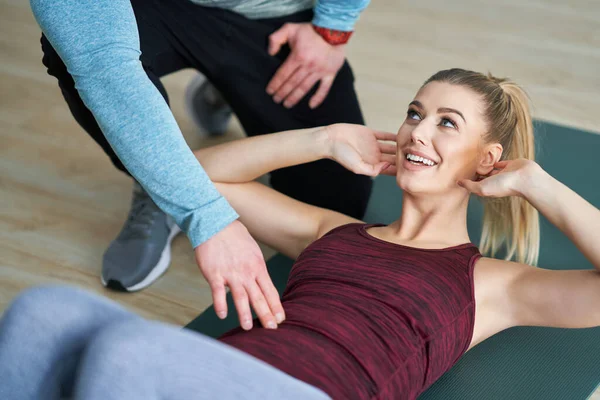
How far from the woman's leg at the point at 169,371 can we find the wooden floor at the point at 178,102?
0.84 metres

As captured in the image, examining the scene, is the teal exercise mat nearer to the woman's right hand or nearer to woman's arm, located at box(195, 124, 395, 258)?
woman's arm, located at box(195, 124, 395, 258)

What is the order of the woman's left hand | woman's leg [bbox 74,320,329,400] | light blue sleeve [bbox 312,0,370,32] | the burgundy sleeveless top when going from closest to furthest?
woman's leg [bbox 74,320,329,400] → the burgundy sleeveless top → the woman's left hand → light blue sleeve [bbox 312,0,370,32]

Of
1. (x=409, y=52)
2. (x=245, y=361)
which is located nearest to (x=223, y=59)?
(x=245, y=361)

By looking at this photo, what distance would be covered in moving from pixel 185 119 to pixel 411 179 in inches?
59.7

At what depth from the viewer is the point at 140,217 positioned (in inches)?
87.9

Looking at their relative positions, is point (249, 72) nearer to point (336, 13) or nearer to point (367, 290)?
point (336, 13)

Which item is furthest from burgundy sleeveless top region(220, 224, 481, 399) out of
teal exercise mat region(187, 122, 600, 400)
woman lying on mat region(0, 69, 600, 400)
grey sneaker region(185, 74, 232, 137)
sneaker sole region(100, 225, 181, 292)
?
grey sneaker region(185, 74, 232, 137)

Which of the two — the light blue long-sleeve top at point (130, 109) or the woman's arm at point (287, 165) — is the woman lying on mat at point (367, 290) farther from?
the light blue long-sleeve top at point (130, 109)

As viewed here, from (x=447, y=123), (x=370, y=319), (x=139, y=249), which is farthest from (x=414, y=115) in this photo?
(x=139, y=249)

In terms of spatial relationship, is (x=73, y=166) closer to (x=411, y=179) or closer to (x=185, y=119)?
(x=185, y=119)

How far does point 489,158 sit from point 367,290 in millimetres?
402

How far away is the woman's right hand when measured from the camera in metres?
1.80

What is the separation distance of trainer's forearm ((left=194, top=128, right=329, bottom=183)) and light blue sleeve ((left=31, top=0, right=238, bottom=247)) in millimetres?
370

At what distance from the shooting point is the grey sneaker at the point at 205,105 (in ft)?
9.04
